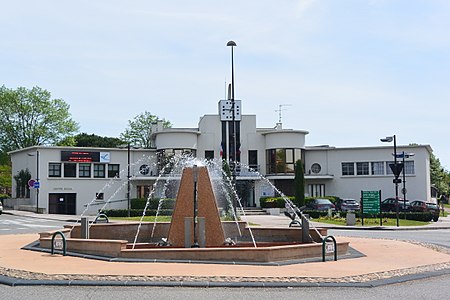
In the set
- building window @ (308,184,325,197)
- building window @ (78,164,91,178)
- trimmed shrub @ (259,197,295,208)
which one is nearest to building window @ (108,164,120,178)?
building window @ (78,164,91,178)

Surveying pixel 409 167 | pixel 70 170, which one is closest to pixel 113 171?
pixel 70 170

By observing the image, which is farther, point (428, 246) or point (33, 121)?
point (33, 121)

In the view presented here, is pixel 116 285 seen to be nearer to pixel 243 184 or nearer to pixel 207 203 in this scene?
pixel 207 203

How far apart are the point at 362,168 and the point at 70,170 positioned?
2864 cm

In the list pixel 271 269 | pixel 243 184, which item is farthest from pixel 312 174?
pixel 271 269

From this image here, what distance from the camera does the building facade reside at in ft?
180

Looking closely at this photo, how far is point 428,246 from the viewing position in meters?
20.5

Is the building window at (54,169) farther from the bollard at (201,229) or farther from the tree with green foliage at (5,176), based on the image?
the bollard at (201,229)

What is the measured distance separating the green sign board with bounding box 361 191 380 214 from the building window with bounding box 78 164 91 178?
28.7 m

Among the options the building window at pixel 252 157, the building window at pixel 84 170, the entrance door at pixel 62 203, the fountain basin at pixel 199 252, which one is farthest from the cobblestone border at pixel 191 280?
the building window at pixel 252 157

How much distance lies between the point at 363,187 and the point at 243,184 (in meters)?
12.0

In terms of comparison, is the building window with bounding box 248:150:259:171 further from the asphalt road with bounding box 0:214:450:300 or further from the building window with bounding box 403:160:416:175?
the asphalt road with bounding box 0:214:450:300

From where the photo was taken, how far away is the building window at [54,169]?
179 ft

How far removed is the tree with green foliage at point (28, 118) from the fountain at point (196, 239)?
56.8m
